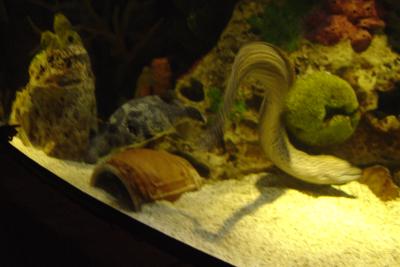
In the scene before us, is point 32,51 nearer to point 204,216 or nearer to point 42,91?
point 42,91

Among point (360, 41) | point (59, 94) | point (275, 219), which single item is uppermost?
point (360, 41)

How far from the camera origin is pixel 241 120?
2873mm

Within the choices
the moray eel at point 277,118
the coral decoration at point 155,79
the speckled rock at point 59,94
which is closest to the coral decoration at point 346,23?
the moray eel at point 277,118

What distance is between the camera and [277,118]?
8.48 ft

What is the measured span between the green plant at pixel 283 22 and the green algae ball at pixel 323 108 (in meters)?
0.37

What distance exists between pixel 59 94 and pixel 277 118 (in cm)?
154

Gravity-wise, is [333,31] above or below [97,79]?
above

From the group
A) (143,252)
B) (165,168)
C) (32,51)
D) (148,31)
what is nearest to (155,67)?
(148,31)

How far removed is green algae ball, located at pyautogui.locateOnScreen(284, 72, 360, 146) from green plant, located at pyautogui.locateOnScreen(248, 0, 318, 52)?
1.22ft

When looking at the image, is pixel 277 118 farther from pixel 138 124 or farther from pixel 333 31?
pixel 138 124

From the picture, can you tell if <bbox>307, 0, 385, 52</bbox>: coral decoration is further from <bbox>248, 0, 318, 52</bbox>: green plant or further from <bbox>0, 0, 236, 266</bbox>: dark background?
<bbox>0, 0, 236, 266</bbox>: dark background

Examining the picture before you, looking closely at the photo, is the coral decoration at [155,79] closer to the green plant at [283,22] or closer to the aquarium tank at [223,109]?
the aquarium tank at [223,109]

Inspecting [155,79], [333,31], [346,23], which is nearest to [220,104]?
[155,79]

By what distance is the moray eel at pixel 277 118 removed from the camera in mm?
2281
